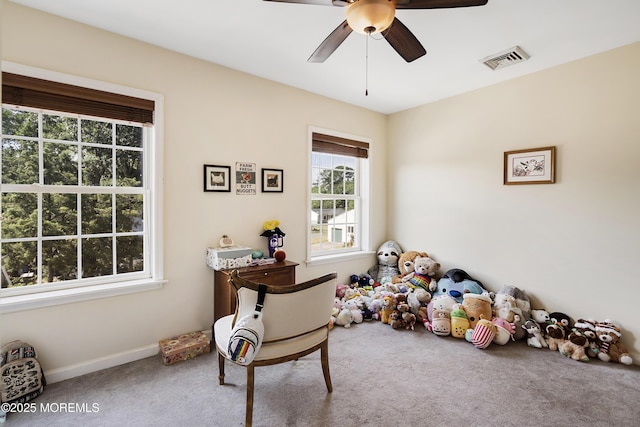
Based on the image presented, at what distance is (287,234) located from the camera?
3.45 meters

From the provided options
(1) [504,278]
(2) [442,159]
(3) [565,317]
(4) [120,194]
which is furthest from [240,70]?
(3) [565,317]

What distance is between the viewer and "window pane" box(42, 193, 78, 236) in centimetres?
223

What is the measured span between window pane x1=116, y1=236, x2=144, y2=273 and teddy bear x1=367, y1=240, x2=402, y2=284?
2.81 m

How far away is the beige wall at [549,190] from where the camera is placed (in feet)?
8.45

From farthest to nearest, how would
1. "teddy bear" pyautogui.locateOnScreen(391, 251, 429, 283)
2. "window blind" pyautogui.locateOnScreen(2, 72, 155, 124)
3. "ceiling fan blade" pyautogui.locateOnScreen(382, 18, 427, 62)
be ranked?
"teddy bear" pyautogui.locateOnScreen(391, 251, 429, 283)
"window blind" pyautogui.locateOnScreen(2, 72, 155, 124)
"ceiling fan blade" pyautogui.locateOnScreen(382, 18, 427, 62)

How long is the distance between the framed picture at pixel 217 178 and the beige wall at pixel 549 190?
2.53m

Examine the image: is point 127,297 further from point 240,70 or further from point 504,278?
point 504,278

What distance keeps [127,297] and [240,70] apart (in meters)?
2.31

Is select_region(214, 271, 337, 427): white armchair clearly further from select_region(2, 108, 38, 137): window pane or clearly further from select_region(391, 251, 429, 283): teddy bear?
select_region(391, 251, 429, 283): teddy bear

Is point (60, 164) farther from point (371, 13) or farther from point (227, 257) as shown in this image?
point (371, 13)

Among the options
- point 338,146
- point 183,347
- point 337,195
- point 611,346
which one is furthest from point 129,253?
point 611,346

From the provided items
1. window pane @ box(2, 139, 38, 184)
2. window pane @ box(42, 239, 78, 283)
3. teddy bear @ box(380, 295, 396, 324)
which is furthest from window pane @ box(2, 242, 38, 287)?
teddy bear @ box(380, 295, 396, 324)

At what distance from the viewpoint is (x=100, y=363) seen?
2307mm

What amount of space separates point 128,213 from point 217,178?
31.3 inches
